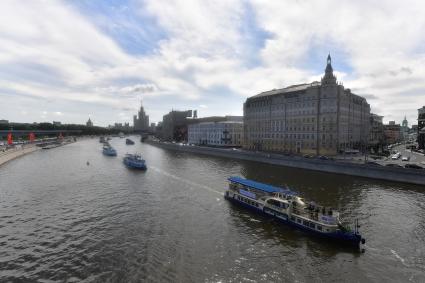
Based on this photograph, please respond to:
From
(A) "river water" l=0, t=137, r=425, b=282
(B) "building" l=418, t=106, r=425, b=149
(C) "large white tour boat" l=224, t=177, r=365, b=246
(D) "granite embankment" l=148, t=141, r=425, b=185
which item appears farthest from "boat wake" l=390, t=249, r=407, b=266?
(B) "building" l=418, t=106, r=425, b=149

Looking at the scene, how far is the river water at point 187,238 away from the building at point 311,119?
48.2m

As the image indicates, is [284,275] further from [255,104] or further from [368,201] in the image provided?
[255,104]

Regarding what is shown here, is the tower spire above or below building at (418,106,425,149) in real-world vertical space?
above

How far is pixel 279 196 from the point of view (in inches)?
2029

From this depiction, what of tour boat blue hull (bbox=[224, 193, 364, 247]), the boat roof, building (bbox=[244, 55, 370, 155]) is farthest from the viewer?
building (bbox=[244, 55, 370, 155])

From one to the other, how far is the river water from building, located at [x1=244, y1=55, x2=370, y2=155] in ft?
158

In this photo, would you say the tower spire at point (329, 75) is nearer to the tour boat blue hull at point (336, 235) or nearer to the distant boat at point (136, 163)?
the distant boat at point (136, 163)

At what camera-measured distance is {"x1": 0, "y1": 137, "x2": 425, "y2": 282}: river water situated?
32.2 metres

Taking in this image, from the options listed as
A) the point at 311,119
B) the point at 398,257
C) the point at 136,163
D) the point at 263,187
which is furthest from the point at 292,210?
the point at 311,119

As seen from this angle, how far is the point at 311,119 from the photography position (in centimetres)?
12406

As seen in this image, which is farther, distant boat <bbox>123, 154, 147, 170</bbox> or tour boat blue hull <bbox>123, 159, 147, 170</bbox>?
distant boat <bbox>123, 154, 147, 170</bbox>

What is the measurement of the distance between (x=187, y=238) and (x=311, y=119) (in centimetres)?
9805

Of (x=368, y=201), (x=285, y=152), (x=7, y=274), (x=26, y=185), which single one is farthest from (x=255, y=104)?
(x=7, y=274)

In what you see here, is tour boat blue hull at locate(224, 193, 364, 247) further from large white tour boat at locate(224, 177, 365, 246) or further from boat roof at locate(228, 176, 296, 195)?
boat roof at locate(228, 176, 296, 195)
